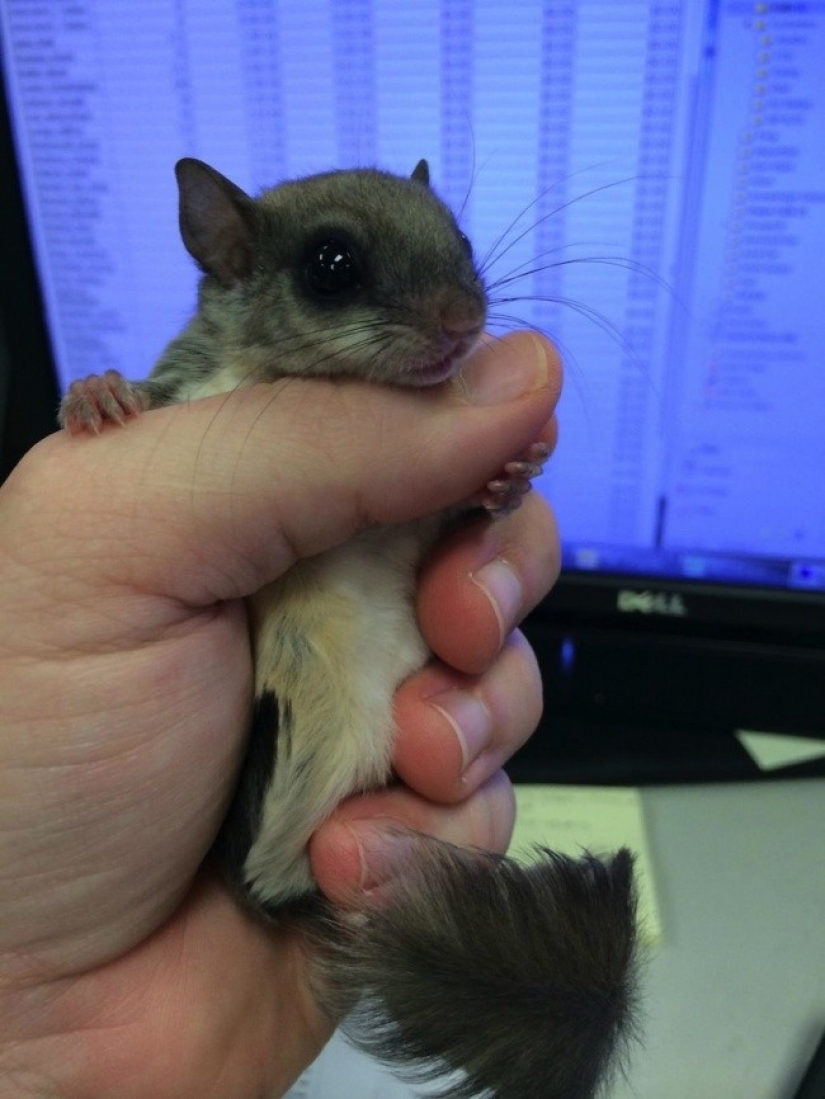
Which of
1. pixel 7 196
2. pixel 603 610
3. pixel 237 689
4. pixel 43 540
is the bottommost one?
pixel 603 610

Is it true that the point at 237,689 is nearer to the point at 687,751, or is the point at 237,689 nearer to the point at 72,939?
the point at 72,939

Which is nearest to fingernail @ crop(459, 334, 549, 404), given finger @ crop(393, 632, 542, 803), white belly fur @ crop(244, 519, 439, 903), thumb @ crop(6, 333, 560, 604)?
thumb @ crop(6, 333, 560, 604)

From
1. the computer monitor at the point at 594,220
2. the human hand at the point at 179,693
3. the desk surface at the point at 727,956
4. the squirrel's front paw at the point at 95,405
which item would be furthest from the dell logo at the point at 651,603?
the squirrel's front paw at the point at 95,405

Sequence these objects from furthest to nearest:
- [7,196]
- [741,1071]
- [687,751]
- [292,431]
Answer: [687,751], [7,196], [741,1071], [292,431]

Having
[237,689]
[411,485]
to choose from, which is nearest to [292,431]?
[411,485]

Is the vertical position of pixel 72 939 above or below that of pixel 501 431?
below

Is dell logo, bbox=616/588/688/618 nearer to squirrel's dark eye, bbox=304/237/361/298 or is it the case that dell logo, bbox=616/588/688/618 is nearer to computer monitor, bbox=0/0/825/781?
computer monitor, bbox=0/0/825/781

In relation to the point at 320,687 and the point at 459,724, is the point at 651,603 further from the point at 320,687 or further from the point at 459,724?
the point at 320,687

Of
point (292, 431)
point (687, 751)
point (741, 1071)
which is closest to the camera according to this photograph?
point (292, 431)
